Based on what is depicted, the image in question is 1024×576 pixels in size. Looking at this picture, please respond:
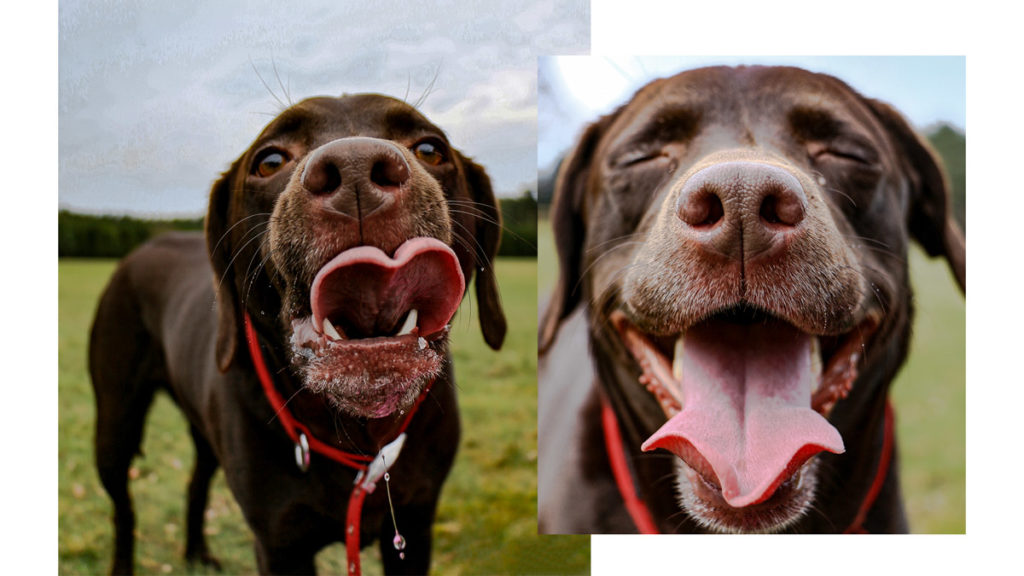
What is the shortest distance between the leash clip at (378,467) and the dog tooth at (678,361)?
890mm

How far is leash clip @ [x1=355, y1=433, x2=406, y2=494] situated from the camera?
268 cm

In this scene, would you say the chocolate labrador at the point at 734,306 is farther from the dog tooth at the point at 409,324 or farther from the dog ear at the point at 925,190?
the dog tooth at the point at 409,324

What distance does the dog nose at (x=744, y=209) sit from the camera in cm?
244

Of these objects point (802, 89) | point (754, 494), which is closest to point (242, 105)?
point (802, 89)

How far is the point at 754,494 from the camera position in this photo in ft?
8.54

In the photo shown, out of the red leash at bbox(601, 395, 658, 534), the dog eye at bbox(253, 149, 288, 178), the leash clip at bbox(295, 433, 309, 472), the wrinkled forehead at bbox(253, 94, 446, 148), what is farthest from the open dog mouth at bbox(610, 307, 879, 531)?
the dog eye at bbox(253, 149, 288, 178)

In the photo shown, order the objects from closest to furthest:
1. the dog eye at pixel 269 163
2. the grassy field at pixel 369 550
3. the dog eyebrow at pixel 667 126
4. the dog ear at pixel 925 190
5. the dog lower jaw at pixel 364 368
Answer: the dog lower jaw at pixel 364 368 < the dog eye at pixel 269 163 < the dog eyebrow at pixel 667 126 < the dog ear at pixel 925 190 < the grassy field at pixel 369 550

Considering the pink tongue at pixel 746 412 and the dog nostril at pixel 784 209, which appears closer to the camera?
the dog nostril at pixel 784 209

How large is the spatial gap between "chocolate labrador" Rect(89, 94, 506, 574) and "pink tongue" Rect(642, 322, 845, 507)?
0.68 m

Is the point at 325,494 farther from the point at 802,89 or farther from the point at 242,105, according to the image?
the point at 802,89

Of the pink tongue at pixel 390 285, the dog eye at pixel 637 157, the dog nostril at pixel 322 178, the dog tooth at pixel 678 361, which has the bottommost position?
the dog tooth at pixel 678 361

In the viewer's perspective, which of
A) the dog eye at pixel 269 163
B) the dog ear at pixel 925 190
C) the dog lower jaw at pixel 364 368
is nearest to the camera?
the dog lower jaw at pixel 364 368

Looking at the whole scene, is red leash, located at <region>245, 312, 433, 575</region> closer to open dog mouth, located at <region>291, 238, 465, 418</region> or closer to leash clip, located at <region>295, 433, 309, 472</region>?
leash clip, located at <region>295, 433, 309, 472</region>

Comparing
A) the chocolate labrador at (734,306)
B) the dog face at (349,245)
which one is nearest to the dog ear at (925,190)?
the chocolate labrador at (734,306)
